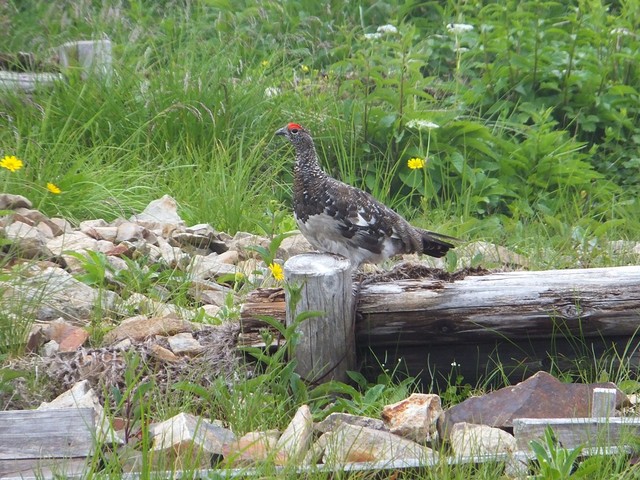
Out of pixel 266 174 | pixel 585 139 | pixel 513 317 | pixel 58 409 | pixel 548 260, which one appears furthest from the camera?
pixel 585 139

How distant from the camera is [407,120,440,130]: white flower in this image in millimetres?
6754

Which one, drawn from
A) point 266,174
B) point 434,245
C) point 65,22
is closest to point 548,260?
point 434,245

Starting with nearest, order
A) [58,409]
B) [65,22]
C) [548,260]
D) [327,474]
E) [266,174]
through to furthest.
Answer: [327,474] → [58,409] → [548,260] → [266,174] → [65,22]

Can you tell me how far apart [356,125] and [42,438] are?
4319 millimetres

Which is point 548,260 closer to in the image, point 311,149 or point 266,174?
point 311,149

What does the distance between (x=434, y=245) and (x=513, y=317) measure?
1.21 metres

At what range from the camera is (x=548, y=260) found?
5809mm

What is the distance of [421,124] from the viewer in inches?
268

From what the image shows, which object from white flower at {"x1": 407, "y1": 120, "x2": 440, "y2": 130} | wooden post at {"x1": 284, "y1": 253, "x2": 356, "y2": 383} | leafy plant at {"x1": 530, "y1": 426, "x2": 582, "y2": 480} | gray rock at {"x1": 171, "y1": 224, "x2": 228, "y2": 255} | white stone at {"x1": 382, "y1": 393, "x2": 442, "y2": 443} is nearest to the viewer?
leafy plant at {"x1": 530, "y1": 426, "x2": 582, "y2": 480}

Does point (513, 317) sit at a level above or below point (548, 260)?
above

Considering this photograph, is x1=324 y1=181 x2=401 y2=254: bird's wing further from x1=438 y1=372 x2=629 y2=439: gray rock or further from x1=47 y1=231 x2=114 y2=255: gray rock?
x1=438 y1=372 x2=629 y2=439: gray rock

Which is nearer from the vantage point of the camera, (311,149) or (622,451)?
(622,451)

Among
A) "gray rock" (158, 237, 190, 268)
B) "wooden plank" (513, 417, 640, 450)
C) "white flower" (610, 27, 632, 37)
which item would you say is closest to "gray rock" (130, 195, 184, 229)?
"gray rock" (158, 237, 190, 268)

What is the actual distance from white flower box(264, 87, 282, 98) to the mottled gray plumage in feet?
7.57
